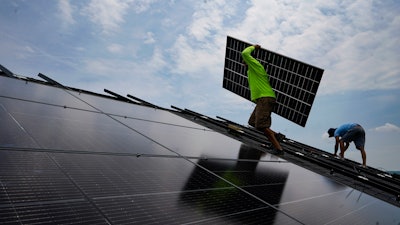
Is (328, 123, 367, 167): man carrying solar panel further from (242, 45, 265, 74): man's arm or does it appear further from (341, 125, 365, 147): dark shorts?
(242, 45, 265, 74): man's arm

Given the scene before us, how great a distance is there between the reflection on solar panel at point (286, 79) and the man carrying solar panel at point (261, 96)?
6.58 m

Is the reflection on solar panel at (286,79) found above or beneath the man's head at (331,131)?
above

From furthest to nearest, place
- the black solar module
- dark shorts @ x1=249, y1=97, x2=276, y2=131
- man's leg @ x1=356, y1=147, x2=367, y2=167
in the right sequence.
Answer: man's leg @ x1=356, y1=147, x2=367, y2=167, dark shorts @ x1=249, y1=97, x2=276, y2=131, the black solar module

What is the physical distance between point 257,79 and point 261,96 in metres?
0.45

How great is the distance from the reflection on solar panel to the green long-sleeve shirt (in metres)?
6.55

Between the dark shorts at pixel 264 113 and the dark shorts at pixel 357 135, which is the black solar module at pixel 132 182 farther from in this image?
the dark shorts at pixel 357 135

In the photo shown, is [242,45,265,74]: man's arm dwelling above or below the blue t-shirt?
above

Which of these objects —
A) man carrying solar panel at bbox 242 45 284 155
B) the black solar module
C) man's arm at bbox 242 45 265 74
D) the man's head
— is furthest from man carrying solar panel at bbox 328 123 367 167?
the black solar module

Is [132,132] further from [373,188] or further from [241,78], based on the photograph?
[241,78]

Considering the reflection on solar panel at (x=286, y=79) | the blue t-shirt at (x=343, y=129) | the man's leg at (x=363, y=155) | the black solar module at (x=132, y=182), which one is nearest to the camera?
the black solar module at (x=132, y=182)

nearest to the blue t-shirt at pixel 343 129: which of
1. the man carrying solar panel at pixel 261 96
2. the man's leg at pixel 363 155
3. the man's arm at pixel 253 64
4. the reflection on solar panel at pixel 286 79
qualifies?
the man's leg at pixel 363 155

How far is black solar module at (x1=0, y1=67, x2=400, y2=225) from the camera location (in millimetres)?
1889

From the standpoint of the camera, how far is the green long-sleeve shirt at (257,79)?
697 centimetres

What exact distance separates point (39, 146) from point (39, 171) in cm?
59
